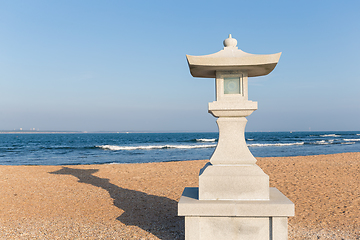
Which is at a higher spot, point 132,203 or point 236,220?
point 236,220

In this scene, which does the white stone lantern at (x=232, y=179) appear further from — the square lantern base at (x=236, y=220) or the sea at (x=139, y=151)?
the sea at (x=139, y=151)

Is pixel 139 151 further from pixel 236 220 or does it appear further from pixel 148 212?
pixel 236 220

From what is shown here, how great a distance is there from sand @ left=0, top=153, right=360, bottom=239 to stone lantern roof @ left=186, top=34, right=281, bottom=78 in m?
2.81

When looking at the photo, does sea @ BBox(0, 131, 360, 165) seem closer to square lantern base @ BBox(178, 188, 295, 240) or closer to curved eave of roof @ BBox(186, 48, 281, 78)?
square lantern base @ BBox(178, 188, 295, 240)

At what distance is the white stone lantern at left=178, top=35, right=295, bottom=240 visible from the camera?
11.8ft

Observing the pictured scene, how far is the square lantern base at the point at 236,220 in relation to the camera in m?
3.55

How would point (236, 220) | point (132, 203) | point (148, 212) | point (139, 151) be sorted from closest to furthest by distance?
point (236, 220)
point (148, 212)
point (132, 203)
point (139, 151)

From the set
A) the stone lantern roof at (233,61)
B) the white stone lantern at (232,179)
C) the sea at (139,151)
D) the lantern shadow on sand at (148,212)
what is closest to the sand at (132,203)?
the lantern shadow on sand at (148,212)

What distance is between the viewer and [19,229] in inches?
187

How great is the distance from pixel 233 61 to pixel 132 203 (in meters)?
4.40

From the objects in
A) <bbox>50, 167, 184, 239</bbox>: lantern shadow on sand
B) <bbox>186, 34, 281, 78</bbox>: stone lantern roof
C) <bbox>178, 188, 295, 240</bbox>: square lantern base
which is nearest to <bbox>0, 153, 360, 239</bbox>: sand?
<bbox>50, 167, 184, 239</bbox>: lantern shadow on sand

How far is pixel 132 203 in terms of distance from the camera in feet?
21.2

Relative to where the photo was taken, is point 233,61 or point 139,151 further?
point 139,151

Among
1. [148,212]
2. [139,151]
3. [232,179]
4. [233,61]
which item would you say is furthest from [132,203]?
[139,151]
